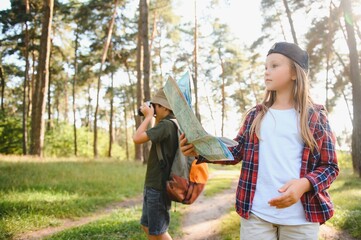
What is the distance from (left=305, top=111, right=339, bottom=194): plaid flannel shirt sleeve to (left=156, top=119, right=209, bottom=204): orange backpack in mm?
1416

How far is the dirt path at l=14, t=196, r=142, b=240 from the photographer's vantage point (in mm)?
5401

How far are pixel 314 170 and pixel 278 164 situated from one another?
22cm

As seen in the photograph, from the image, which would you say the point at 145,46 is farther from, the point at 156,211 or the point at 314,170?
the point at 314,170

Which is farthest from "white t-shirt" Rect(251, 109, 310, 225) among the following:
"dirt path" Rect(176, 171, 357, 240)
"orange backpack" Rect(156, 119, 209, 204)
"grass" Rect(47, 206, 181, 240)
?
"dirt path" Rect(176, 171, 357, 240)

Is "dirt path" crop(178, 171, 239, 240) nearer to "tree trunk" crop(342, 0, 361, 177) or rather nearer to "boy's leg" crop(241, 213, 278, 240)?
"boy's leg" crop(241, 213, 278, 240)

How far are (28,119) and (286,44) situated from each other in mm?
25123

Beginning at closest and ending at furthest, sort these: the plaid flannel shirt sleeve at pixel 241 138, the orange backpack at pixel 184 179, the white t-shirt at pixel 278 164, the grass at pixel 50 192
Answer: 1. the white t-shirt at pixel 278 164
2. the plaid flannel shirt sleeve at pixel 241 138
3. the orange backpack at pixel 184 179
4. the grass at pixel 50 192

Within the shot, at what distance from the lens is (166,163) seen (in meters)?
3.43

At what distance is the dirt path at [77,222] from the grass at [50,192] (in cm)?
14

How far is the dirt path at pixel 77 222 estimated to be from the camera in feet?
17.7

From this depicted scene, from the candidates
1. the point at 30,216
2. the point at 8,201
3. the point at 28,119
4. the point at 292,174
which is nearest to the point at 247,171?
the point at 292,174

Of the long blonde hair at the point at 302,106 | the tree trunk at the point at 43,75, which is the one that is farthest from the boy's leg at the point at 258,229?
the tree trunk at the point at 43,75

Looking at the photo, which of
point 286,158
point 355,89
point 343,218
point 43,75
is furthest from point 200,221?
point 43,75

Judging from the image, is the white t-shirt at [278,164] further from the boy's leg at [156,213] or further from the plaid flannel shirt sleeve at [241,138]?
the boy's leg at [156,213]
